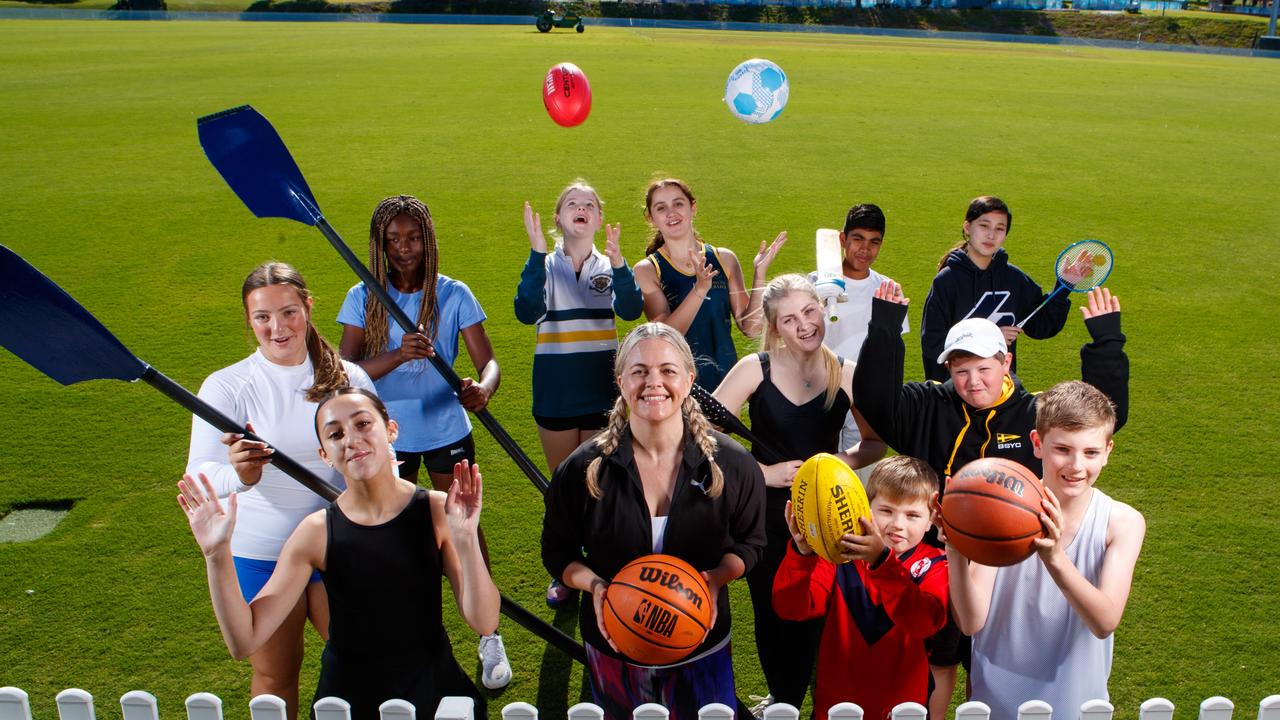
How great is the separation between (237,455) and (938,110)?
919 inches

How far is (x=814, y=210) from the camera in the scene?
546 inches

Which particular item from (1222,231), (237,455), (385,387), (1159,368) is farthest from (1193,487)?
(1222,231)

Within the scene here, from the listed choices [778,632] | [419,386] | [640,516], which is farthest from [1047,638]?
[419,386]

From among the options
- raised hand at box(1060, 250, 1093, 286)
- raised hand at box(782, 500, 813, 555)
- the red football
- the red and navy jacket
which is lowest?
the red and navy jacket

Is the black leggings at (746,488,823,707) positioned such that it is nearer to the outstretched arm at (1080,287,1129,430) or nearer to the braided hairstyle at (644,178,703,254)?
the outstretched arm at (1080,287,1129,430)

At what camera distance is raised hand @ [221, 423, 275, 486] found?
10.8 ft

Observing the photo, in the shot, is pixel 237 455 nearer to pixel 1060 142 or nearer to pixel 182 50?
pixel 1060 142

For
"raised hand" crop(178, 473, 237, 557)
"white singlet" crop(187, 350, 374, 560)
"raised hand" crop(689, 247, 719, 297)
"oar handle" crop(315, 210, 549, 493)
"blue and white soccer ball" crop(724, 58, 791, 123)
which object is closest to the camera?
"raised hand" crop(178, 473, 237, 557)

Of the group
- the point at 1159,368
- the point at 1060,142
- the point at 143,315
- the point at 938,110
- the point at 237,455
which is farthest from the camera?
the point at 938,110

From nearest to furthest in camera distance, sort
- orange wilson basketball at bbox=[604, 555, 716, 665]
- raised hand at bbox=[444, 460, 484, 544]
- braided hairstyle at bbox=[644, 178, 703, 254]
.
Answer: raised hand at bbox=[444, 460, 484, 544]
orange wilson basketball at bbox=[604, 555, 716, 665]
braided hairstyle at bbox=[644, 178, 703, 254]

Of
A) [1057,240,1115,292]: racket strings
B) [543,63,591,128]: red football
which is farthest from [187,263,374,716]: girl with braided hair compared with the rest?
[543,63,591,128]: red football

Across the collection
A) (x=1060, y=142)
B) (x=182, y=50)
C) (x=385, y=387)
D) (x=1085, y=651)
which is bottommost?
(x=1085, y=651)

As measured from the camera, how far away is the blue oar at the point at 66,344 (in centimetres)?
323

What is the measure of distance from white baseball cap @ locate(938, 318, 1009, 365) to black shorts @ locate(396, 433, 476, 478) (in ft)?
8.20
